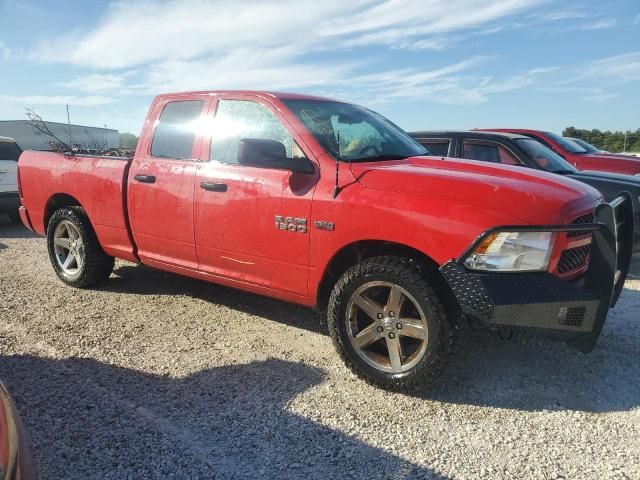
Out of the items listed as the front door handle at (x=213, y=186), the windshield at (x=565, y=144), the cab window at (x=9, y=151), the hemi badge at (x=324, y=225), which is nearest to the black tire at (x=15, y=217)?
the cab window at (x=9, y=151)

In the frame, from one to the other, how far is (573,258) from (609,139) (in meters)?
33.9

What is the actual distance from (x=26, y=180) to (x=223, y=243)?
291 centimetres

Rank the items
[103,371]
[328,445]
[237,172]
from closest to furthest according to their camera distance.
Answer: [328,445]
[103,371]
[237,172]

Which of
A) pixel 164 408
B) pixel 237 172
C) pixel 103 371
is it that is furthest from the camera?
pixel 237 172

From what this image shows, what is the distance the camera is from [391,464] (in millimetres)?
2434

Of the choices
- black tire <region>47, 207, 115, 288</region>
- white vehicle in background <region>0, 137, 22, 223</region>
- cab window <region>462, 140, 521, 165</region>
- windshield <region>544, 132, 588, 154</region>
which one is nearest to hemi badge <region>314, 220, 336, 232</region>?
black tire <region>47, 207, 115, 288</region>

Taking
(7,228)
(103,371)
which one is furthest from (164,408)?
(7,228)

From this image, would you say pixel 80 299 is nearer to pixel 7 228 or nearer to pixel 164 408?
pixel 164 408

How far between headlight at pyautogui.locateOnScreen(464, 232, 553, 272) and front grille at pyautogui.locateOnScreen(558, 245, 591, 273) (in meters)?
0.17

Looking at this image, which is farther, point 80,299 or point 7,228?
point 7,228

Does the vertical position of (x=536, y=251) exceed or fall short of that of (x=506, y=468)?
it exceeds it

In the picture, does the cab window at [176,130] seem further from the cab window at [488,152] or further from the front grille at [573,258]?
the cab window at [488,152]

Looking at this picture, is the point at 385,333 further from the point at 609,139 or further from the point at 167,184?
the point at 609,139

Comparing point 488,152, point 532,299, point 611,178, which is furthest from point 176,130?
point 611,178
